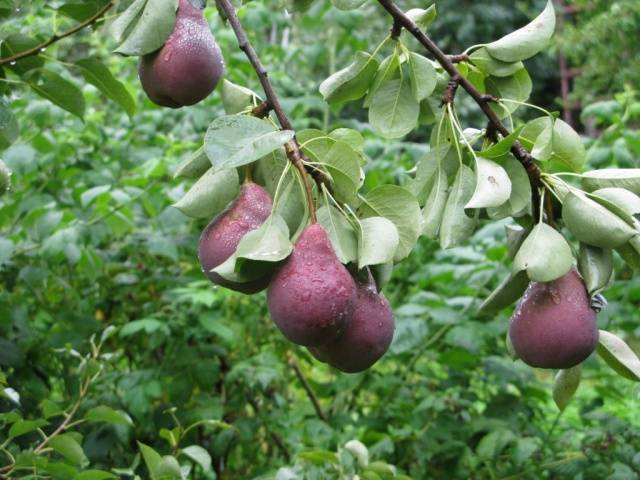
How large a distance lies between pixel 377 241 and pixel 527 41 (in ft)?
1.21

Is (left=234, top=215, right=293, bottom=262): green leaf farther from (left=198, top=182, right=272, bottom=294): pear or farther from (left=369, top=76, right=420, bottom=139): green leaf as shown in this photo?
(left=369, top=76, right=420, bottom=139): green leaf

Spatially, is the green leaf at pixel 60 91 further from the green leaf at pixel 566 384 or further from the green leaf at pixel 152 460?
the green leaf at pixel 566 384

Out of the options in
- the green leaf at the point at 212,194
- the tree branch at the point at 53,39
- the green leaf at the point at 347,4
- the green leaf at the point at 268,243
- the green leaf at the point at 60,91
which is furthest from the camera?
the green leaf at the point at 60,91

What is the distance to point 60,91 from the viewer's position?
1.31 meters

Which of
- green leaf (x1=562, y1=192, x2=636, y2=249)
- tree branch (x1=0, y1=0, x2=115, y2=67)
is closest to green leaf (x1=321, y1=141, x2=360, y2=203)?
green leaf (x1=562, y1=192, x2=636, y2=249)

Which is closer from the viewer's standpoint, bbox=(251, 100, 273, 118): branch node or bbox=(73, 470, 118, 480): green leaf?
bbox=(251, 100, 273, 118): branch node

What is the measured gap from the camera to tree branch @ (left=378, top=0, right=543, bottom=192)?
92cm

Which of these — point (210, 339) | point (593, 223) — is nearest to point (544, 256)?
point (593, 223)

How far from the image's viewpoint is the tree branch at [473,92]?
92 cm

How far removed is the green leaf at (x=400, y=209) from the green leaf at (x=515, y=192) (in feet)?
0.30

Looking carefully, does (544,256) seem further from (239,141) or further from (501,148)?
(239,141)

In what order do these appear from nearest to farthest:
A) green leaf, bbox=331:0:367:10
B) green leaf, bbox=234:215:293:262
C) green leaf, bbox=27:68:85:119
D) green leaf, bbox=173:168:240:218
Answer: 1. green leaf, bbox=234:215:293:262
2. green leaf, bbox=173:168:240:218
3. green leaf, bbox=331:0:367:10
4. green leaf, bbox=27:68:85:119

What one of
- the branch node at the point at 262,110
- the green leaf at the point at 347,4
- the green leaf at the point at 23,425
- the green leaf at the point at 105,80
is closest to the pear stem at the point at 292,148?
the branch node at the point at 262,110

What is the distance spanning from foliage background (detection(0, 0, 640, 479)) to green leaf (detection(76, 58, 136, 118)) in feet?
1.15
